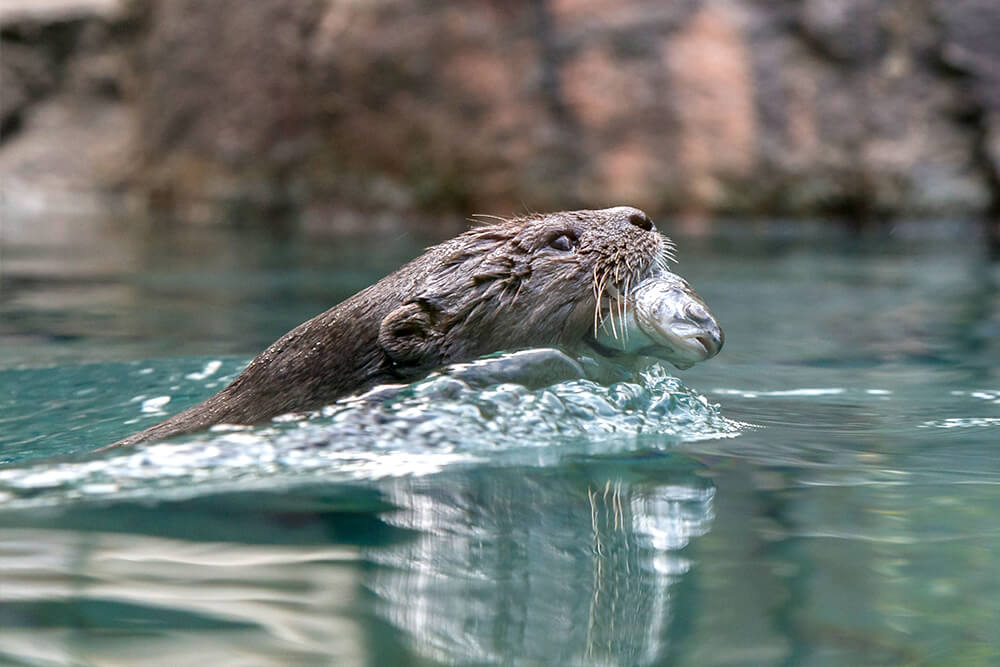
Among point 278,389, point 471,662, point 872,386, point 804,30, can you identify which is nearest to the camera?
point 471,662

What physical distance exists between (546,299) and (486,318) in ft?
0.61

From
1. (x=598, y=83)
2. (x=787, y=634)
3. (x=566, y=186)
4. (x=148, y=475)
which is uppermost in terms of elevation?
(x=598, y=83)

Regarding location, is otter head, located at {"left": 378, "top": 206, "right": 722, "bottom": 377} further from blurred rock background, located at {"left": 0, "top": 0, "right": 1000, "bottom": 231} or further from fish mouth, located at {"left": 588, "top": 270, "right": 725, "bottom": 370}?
blurred rock background, located at {"left": 0, "top": 0, "right": 1000, "bottom": 231}

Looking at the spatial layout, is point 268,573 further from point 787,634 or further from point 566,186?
point 566,186

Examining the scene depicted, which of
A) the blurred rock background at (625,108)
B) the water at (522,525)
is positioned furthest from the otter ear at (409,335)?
the blurred rock background at (625,108)

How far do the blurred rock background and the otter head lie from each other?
763cm

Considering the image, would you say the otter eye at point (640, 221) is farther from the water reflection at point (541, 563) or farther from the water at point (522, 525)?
the water reflection at point (541, 563)

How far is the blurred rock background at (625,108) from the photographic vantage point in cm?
1147

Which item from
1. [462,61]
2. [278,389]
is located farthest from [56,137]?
[278,389]

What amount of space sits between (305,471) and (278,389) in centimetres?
67

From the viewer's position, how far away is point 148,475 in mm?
2494

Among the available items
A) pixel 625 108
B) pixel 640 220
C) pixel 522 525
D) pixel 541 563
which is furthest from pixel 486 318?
pixel 625 108

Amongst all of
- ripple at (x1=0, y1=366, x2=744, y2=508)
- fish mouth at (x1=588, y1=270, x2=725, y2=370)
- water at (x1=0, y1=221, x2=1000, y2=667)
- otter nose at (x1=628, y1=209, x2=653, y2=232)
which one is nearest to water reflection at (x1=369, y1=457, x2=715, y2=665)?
water at (x1=0, y1=221, x2=1000, y2=667)

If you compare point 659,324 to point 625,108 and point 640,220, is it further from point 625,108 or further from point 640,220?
point 625,108
